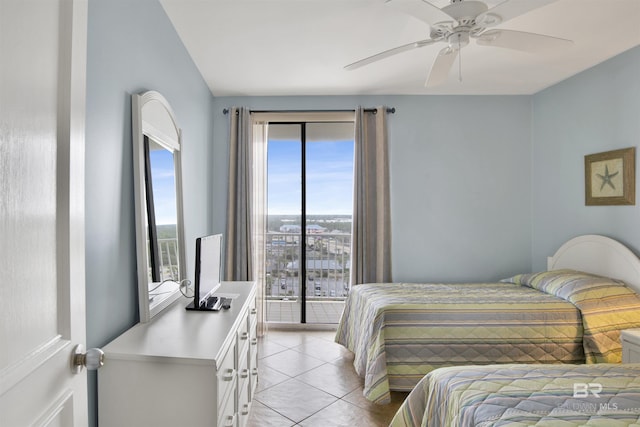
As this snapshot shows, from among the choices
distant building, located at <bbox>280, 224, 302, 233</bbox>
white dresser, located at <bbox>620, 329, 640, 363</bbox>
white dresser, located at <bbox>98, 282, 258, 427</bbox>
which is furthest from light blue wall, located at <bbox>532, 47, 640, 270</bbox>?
white dresser, located at <bbox>98, 282, 258, 427</bbox>

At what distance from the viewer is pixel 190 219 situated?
2891mm

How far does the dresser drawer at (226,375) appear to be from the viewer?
Result: 1.38 metres

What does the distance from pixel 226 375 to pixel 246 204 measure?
2.40 metres

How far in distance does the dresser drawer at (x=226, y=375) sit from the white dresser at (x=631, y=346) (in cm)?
248

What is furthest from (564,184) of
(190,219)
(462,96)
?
(190,219)

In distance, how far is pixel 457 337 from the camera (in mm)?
2504

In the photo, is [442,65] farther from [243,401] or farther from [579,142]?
[243,401]

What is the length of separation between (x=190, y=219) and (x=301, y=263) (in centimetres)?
152

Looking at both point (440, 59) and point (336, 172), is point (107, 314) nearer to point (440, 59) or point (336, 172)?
point (440, 59)

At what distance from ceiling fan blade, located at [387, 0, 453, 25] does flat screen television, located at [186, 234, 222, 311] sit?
1.56 meters

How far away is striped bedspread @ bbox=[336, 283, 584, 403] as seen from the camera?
2.48 m

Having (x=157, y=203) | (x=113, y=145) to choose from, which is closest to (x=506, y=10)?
(x=113, y=145)

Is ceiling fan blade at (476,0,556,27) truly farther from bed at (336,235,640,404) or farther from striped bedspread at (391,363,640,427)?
bed at (336,235,640,404)

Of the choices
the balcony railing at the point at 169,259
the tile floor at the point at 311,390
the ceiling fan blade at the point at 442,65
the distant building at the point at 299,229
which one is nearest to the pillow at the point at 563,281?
the tile floor at the point at 311,390
